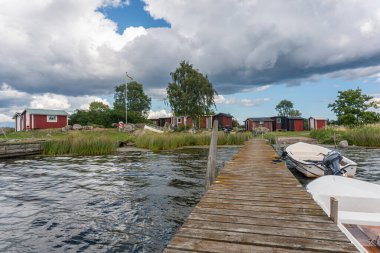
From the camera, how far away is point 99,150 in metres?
22.1

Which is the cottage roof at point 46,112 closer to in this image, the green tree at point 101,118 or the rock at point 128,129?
the green tree at point 101,118

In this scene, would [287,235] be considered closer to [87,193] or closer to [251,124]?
[87,193]

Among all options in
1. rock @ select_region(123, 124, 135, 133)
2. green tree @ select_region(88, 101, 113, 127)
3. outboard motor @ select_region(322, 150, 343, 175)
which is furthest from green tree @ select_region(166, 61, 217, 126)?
outboard motor @ select_region(322, 150, 343, 175)

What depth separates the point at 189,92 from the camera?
46344 millimetres

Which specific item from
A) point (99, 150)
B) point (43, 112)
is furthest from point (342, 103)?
point (43, 112)

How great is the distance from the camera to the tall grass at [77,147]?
2134 centimetres

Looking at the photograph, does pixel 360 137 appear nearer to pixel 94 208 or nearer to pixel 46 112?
pixel 94 208

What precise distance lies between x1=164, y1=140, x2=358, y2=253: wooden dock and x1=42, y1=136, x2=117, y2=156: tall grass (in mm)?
17789

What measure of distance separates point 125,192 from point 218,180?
3.69 metres

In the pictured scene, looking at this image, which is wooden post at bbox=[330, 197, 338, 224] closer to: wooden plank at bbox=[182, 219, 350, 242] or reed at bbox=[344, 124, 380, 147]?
wooden plank at bbox=[182, 219, 350, 242]

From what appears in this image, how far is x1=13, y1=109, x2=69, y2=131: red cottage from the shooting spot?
1724 inches

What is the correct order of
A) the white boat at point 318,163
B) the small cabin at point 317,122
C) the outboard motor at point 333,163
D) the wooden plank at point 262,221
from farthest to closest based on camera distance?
the small cabin at point 317,122, the white boat at point 318,163, the outboard motor at point 333,163, the wooden plank at point 262,221

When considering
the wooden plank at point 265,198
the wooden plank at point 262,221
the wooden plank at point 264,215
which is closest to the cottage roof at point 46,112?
the wooden plank at point 265,198

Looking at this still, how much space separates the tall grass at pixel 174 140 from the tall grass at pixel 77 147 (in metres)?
4.56
